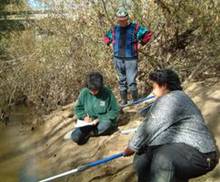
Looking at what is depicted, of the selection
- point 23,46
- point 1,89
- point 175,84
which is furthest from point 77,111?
point 23,46

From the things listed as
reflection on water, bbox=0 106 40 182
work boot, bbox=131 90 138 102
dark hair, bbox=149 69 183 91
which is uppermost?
dark hair, bbox=149 69 183 91

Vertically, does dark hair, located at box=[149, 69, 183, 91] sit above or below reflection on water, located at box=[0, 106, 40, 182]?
above

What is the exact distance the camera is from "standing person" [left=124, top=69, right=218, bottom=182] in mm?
4316

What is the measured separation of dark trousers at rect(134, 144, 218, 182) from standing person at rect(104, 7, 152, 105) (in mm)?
4007

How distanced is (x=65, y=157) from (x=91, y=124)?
0.72 meters

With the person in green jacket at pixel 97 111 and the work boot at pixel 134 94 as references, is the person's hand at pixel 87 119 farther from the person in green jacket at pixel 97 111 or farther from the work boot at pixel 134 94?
the work boot at pixel 134 94

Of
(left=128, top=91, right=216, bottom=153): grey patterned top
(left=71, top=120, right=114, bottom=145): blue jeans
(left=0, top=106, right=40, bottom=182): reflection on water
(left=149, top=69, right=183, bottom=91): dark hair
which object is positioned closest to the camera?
(left=128, top=91, right=216, bottom=153): grey patterned top

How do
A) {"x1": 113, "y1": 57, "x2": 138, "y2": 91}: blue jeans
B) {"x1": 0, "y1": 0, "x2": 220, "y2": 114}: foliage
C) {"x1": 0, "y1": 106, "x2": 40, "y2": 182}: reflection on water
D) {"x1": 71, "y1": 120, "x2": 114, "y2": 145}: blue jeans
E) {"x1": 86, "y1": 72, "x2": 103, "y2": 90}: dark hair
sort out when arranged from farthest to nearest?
{"x1": 0, "y1": 0, "x2": 220, "y2": 114}: foliage, {"x1": 113, "y1": 57, "x2": 138, "y2": 91}: blue jeans, {"x1": 0, "y1": 106, "x2": 40, "y2": 182}: reflection on water, {"x1": 71, "y1": 120, "x2": 114, "y2": 145}: blue jeans, {"x1": 86, "y1": 72, "x2": 103, "y2": 90}: dark hair

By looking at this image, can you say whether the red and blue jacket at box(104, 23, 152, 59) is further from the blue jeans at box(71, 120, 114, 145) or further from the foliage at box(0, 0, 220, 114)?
the blue jeans at box(71, 120, 114, 145)

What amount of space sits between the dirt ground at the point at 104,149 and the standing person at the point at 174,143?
0.86 m

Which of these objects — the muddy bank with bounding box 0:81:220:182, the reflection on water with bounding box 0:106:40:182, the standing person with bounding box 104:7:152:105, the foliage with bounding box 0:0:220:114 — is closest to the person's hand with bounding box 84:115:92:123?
the muddy bank with bounding box 0:81:220:182

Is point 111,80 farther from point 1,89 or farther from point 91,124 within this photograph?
point 91,124

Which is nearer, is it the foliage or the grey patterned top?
the grey patterned top

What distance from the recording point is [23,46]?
14.5 meters
